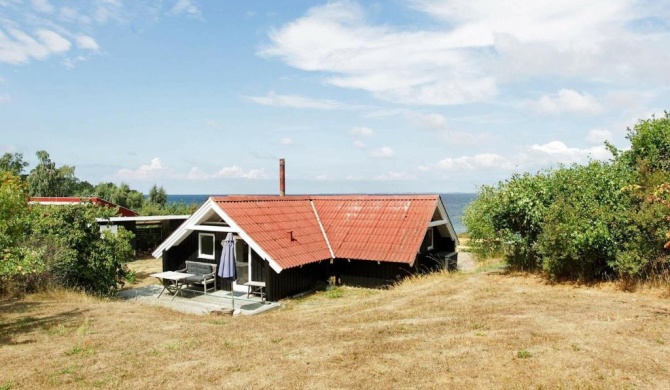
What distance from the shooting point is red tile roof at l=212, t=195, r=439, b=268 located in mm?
17766

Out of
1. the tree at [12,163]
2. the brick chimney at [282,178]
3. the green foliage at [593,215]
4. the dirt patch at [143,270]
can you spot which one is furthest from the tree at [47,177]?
the green foliage at [593,215]

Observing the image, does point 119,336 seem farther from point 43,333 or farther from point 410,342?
point 410,342

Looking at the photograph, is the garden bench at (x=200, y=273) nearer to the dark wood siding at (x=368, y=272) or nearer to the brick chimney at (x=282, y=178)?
the dark wood siding at (x=368, y=272)

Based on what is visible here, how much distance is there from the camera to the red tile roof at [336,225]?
58.3ft

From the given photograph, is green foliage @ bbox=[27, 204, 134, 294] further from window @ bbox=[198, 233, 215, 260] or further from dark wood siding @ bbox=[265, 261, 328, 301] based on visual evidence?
dark wood siding @ bbox=[265, 261, 328, 301]

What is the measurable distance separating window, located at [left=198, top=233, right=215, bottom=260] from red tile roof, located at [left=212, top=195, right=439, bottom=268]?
6.34 ft

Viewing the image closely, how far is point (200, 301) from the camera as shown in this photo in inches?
674

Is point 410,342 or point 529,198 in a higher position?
point 529,198

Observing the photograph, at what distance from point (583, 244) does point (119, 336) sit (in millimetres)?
13834

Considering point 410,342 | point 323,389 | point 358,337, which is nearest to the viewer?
point 323,389

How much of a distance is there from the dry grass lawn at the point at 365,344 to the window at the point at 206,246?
442 centimetres

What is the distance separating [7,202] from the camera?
11539mm

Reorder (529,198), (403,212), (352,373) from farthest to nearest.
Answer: (403,212) → (529,198) → (352,373)

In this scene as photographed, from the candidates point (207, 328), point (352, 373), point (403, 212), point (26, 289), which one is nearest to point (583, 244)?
point (403, 212)
